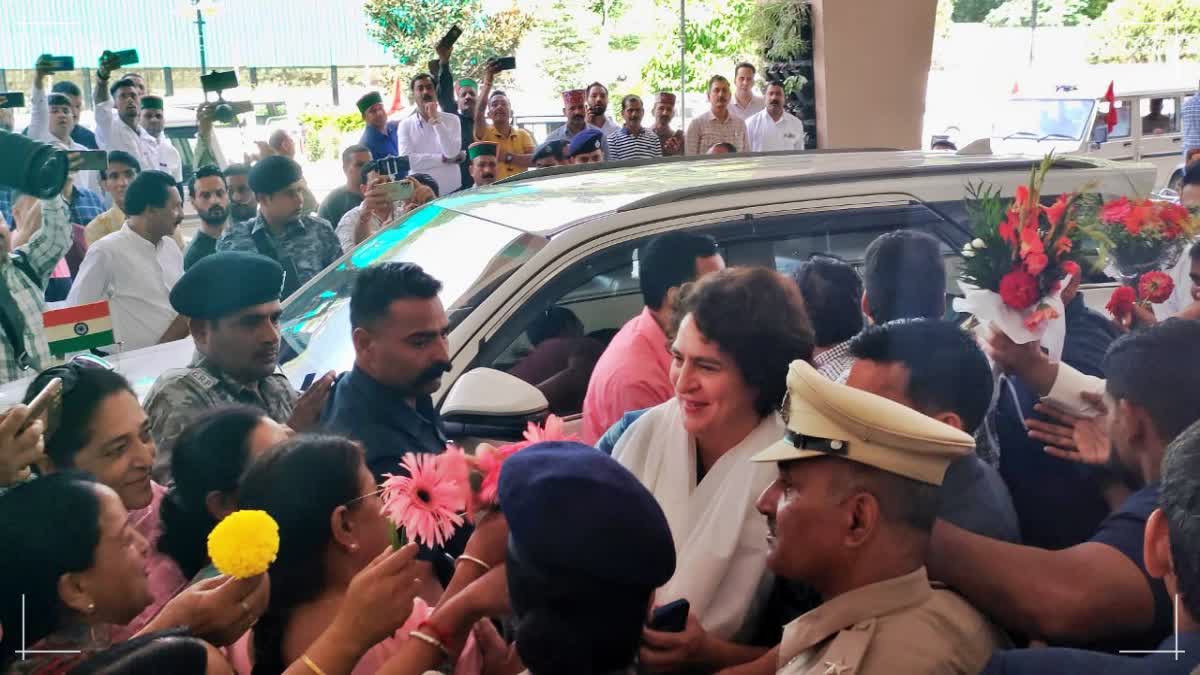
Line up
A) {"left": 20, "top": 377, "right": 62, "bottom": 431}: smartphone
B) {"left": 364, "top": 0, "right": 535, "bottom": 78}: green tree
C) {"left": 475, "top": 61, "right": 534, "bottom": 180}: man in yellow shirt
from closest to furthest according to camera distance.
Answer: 1. {"left": 20, "top": 377, "right": 62, "bottom": 431}: smartphone
2. {"left": 364, "top": 0, "right": 535, "bottom": 78}: green tree
3. {"left": 475, "top": 61, "right": 534, "bottom": 180}: man in yellow shirt

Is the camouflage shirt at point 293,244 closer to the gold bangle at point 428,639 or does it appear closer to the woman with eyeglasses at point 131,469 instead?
the woman with eyeglasses at point 131,469

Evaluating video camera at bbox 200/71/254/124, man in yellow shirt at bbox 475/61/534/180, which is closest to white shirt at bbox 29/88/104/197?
video camera at bbox 200/71/254/124

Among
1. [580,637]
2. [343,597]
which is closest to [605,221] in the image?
[343,597]

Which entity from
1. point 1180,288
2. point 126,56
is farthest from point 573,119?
point 126,56

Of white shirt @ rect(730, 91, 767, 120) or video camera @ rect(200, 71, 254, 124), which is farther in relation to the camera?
white shirt @ rect(730, 91, 767, 120)

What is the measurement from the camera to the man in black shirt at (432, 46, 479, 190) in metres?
2.50

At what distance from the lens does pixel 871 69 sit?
15.1 ft

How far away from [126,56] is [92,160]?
23cm

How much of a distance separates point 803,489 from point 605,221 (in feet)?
4.58

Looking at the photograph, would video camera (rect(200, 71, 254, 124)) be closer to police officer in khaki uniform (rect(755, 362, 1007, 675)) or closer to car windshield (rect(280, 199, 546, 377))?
car windshield (rect(280, 199, 546, 377))

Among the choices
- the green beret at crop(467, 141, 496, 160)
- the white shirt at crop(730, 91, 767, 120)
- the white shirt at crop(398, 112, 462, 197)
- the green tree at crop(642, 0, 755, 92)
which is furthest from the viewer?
the white shirt at crop(730, 91, 767, 120)

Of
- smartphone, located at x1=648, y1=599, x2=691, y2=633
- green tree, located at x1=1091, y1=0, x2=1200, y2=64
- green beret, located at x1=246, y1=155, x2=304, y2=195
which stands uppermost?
green tree, located at x1=1091, y1=0, x2=1200, y2=64

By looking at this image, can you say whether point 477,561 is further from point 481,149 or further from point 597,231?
point 481,149

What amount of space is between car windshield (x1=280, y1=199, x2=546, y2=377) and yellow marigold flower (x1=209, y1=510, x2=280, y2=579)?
706 mm
